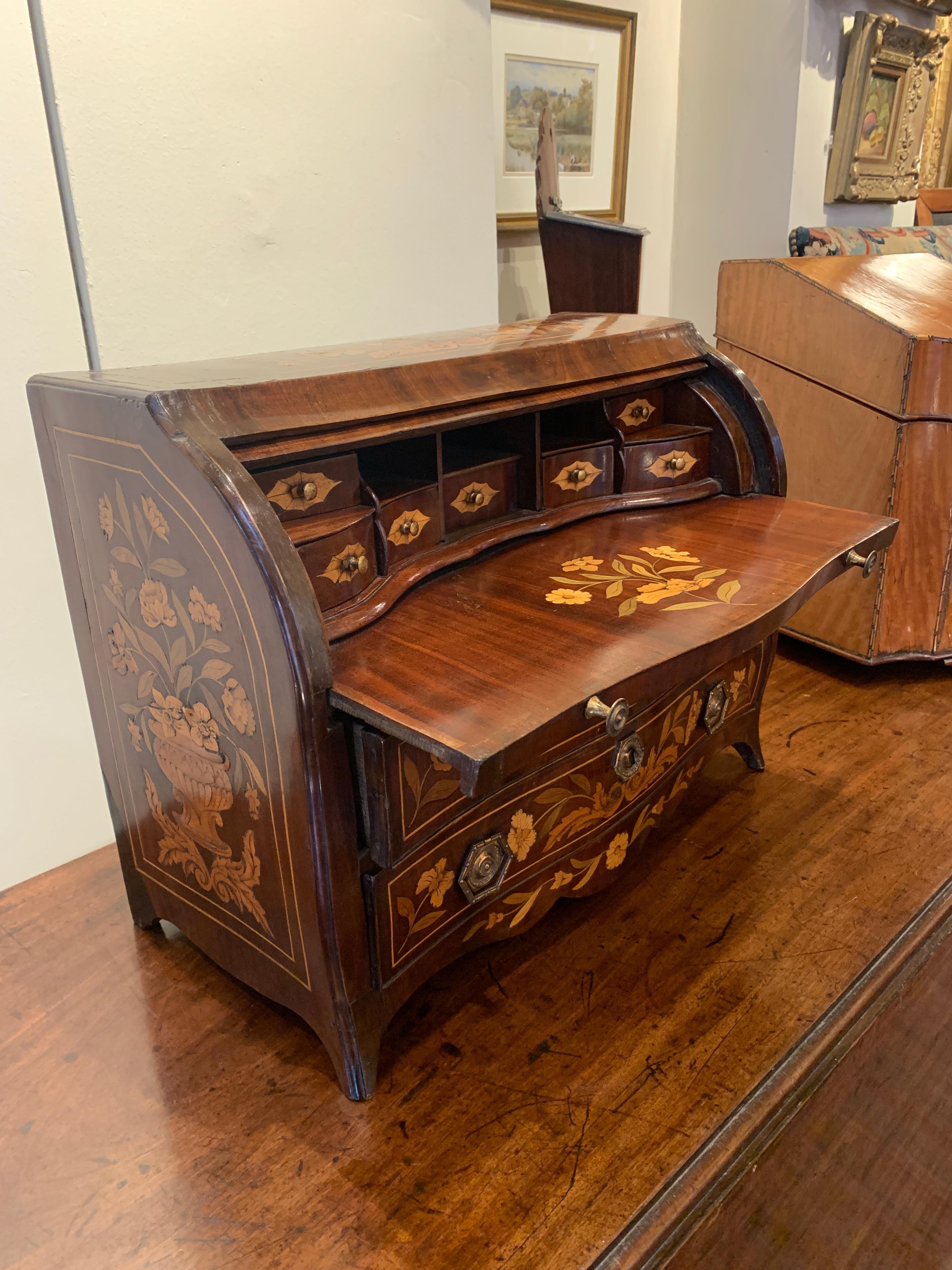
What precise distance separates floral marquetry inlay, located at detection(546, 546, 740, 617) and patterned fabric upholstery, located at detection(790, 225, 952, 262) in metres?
1.74

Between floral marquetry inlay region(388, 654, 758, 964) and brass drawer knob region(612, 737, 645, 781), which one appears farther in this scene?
brass drawer knob region(612, 737, 645, 781)

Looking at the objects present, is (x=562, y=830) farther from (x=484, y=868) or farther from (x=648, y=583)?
(x=648, y=583)

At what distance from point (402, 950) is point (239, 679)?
1.37 feet

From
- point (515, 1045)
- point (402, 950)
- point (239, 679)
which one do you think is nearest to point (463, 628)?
point (239, 679)

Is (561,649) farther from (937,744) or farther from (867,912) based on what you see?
(937,744)

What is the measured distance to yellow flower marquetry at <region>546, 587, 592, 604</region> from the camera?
1.22m

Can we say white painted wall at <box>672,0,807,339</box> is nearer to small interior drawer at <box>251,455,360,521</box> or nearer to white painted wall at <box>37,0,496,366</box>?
white painted wall at <box>37,0,496,366</box>

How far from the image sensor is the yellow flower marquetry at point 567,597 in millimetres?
1218

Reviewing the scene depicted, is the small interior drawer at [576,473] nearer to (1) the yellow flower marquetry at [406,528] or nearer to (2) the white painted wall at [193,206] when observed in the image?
(1) the yellow flower marquetry at [406,528]

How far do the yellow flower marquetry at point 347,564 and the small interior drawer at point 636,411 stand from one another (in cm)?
61

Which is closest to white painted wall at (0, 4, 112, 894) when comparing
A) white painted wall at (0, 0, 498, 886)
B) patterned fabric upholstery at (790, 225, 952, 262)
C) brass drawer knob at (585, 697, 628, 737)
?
white painted wall at (0, 0, 498, 886)

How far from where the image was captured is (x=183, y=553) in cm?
107

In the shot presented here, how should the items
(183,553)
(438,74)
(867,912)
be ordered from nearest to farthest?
(183,553), (867,912), (438,74)

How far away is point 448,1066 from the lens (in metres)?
1.26
